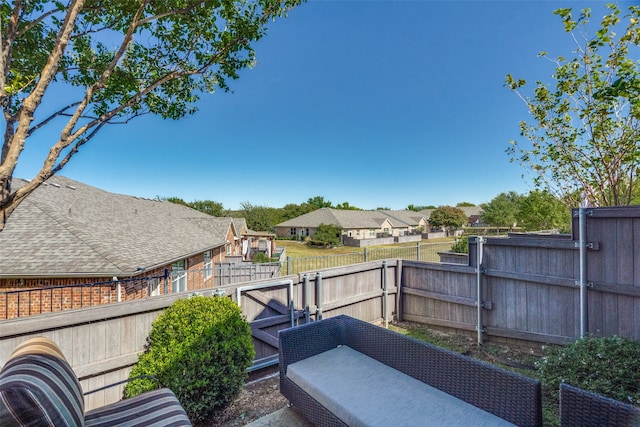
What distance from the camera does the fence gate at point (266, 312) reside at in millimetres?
4215

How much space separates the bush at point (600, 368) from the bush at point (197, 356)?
3525mm

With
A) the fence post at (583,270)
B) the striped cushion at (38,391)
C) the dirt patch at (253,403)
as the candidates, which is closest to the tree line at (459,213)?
the fence post at (583,270)

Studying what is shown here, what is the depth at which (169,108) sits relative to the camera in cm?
516

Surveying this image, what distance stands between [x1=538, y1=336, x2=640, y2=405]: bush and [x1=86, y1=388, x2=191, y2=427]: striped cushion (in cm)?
382

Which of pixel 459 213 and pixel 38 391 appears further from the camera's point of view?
pixel 459 213

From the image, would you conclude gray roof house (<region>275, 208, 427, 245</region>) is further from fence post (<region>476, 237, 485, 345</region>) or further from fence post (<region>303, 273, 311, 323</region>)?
fence post (<region>303, 273, 311, 323</region>)

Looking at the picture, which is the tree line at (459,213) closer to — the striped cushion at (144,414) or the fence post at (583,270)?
the fence post at (583,270)

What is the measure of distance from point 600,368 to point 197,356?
4199 millimetres

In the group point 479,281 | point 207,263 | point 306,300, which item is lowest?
point 207,263

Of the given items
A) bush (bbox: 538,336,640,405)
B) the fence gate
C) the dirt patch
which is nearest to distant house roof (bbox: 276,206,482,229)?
the fence gate

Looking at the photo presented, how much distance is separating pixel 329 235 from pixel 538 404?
28.0 metres

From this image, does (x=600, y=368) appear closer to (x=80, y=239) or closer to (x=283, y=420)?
(x=283, y=420)

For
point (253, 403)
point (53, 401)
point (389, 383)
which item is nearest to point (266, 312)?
point (253, 403)

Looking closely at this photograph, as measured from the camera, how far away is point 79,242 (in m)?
7.12
